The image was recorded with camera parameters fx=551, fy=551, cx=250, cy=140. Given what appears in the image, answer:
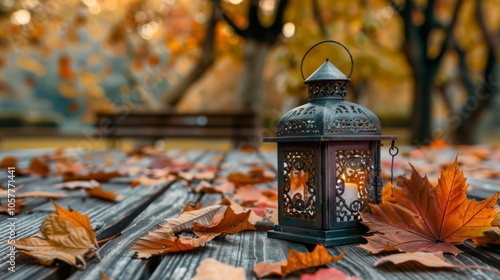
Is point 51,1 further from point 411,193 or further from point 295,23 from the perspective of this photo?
point 411,193

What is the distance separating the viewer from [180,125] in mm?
8758

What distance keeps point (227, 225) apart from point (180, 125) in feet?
24.4

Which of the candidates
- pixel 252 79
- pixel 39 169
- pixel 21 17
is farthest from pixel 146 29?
pixel 39 169

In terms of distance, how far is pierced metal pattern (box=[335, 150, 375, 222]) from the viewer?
1.32 metres

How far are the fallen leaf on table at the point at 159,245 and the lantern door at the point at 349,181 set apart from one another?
0.33m

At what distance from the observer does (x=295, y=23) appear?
35.0 feet

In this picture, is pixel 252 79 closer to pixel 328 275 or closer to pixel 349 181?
pixel 349 181

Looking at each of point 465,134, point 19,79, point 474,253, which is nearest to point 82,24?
point 465,134

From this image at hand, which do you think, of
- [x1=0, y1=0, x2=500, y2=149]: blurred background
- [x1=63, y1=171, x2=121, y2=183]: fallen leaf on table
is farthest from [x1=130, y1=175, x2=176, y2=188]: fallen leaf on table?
[x1=0, y1=0, x2=500, y2=149]: blurred background

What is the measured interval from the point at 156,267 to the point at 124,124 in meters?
7.59

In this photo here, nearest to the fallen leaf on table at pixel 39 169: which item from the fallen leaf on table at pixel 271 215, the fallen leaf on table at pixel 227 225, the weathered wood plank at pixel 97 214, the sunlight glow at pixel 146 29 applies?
the weathered wood plank at pixel 97 214

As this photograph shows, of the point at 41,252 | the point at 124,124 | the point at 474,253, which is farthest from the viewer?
the point at 124,124

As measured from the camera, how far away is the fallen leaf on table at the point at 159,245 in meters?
1.16

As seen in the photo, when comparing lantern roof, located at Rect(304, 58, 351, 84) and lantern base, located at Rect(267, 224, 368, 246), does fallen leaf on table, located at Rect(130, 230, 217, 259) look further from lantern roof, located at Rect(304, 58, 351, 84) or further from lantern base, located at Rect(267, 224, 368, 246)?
lantern roof, located at Rect(304, 58, 351, 84)
